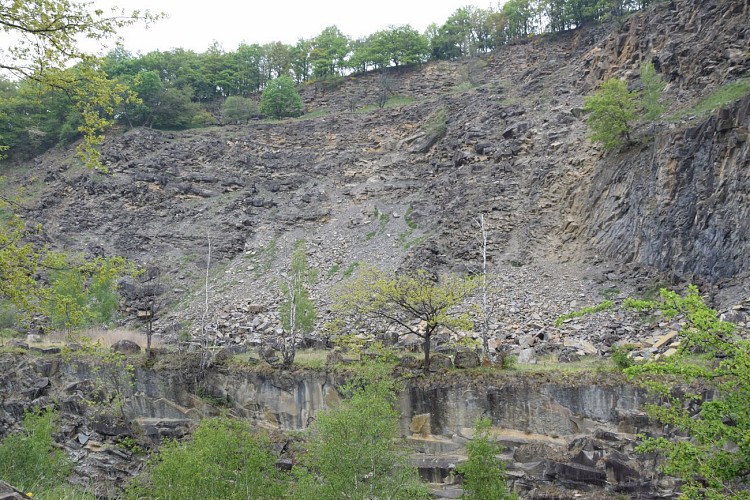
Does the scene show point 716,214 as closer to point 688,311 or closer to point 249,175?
point 688,311

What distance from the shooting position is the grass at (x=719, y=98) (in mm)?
28781

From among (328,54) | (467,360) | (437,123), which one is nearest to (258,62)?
(328,54)

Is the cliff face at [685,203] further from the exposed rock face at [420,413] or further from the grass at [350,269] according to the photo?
the grass at [350,269]

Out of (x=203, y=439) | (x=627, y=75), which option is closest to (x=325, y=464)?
(x=203, y=439)

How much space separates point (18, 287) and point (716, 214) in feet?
94.3

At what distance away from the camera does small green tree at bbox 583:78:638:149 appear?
3269cm

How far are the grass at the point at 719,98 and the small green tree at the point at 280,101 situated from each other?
45270 mm

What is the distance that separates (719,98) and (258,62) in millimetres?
63173

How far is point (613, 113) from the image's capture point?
32.8 m

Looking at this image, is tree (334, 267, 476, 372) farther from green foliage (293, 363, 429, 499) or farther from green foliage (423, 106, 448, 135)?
green foliage (423, 106, 448, 135)

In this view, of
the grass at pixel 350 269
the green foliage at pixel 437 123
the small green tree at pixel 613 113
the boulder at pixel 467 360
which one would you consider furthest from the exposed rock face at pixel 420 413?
the green foliage at pixel 437 123

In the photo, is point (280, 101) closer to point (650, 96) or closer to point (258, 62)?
point (258, 62)

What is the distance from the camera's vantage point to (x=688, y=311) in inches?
344

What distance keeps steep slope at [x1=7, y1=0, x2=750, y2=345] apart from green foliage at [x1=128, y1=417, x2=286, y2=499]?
650 inches
